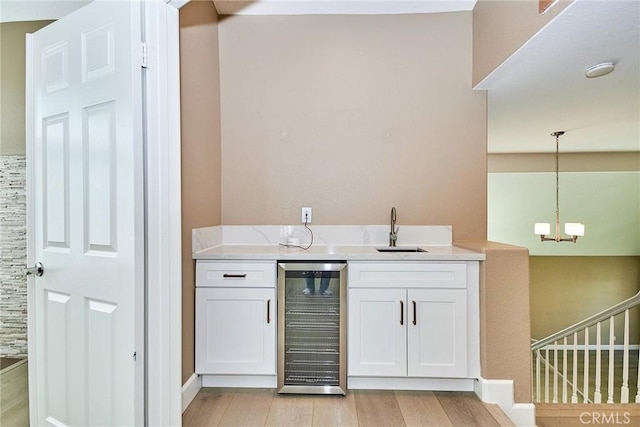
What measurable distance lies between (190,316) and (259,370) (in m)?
0.56

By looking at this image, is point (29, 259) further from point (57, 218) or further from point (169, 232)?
point (169, 232)

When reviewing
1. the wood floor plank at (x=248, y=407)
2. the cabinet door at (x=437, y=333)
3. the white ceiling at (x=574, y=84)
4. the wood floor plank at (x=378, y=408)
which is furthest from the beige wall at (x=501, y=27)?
the wood floor plank at (x=248, y=407)

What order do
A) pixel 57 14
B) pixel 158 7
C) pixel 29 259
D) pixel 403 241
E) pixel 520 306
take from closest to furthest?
pixel 158 7 < pixel 29 259 < pixel 57 14 < pixel 520 306 < pixel 403 241

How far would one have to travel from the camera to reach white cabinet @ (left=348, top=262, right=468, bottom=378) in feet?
6.51

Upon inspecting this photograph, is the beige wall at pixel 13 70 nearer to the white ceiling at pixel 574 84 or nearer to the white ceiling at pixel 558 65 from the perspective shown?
the white ceiling at pixel 558 65

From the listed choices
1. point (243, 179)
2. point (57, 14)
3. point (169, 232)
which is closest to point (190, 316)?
point (169, 232)

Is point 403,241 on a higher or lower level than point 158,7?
lower

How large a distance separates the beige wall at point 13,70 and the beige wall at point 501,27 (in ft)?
8.80

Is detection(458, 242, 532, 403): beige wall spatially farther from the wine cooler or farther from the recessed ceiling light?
the recessed ceiling light

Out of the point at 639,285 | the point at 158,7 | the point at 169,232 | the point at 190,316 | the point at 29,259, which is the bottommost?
the point at 639,285

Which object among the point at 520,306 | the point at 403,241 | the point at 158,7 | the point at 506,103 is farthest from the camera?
the point at 506,103

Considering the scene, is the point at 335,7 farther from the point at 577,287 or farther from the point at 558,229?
the point at 577,287

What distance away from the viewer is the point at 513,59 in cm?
199

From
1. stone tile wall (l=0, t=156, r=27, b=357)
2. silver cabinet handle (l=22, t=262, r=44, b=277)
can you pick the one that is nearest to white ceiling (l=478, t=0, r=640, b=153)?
silver cabinet handle (l=22, t=262, r=44, b=277)
